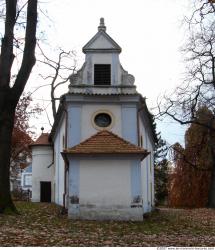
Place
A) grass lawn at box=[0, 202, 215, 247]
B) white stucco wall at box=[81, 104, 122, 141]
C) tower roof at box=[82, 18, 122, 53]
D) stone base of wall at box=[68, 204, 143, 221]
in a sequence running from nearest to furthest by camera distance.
Answer: grass lawn at box=[0, 202, 215, 247] < stone base of wall at box=[68, 204, 143, 221] < white stucco wall at box=[81, 104, 122, 141] < tower roof at box=[82, 18, 122, 53]

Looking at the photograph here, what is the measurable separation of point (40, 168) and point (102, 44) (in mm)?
15364

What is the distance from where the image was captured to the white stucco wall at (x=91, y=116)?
2025cm

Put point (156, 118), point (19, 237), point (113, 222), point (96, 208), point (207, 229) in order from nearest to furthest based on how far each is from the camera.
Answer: point (19, 237)
point (207, 229)
point (113, 222)
point (96, 208)
point (156, 118)

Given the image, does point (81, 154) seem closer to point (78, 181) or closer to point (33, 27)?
point (78, 181)

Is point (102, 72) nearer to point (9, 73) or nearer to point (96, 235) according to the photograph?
point (9, 73)

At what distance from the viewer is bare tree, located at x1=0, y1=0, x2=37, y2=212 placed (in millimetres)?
16297

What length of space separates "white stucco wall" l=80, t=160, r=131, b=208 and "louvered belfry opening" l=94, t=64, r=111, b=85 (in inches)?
174

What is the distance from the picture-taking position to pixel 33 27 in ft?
55.3

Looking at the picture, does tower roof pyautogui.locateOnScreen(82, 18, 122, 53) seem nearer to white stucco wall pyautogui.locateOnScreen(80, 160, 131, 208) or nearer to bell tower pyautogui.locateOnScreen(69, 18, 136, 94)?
bell tower pyautogui.locateOnScreen(69, 18, 136, 94)

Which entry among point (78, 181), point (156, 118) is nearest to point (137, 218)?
point (78, 181)

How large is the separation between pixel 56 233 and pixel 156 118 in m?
17.3

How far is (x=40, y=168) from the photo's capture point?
3391 cm

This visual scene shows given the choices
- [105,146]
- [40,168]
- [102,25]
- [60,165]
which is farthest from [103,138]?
[40,168]

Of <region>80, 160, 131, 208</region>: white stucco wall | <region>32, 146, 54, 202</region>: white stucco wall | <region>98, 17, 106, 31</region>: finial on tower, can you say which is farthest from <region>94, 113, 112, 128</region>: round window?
<region>32, 146, 54, 202</region>: white stucco wall
